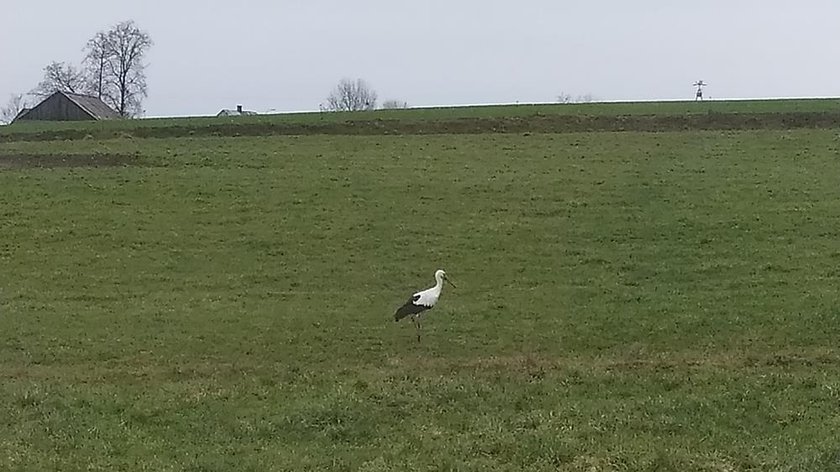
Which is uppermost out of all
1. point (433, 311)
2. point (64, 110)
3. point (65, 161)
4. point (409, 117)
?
point (64, 110)

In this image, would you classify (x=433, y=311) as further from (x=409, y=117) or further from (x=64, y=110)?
(x=64, y=110)

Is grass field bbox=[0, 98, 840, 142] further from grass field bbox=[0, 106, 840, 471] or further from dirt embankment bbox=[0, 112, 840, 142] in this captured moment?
grass field bbox=[0, 106, 840, 471]

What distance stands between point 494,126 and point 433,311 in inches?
984

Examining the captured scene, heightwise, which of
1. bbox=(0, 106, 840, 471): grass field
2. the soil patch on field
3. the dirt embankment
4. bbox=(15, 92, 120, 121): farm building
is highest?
bbox=(15, 92, 120, 121): farm building

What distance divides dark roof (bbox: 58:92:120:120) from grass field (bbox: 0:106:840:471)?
36.5m

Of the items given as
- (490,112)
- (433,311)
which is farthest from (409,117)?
(433,311)

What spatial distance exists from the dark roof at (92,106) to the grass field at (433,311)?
120ft

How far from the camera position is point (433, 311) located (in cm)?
1905

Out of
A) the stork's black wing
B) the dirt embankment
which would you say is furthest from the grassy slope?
the stork's black wing

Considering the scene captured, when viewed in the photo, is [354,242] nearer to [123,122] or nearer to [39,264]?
[39,264]

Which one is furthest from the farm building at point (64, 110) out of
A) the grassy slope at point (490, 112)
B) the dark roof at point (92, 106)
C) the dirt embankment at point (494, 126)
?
the dirt embankment at point (494, 126)

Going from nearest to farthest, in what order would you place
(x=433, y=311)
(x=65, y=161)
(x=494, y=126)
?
(x=433, y=311) < (x=65, y=161) < (x=494, y=126)

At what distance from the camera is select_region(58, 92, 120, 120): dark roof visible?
7381 cm

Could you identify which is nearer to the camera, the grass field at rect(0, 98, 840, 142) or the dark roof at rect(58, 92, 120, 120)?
the grass field at rect(0, 98, 840, 142)
